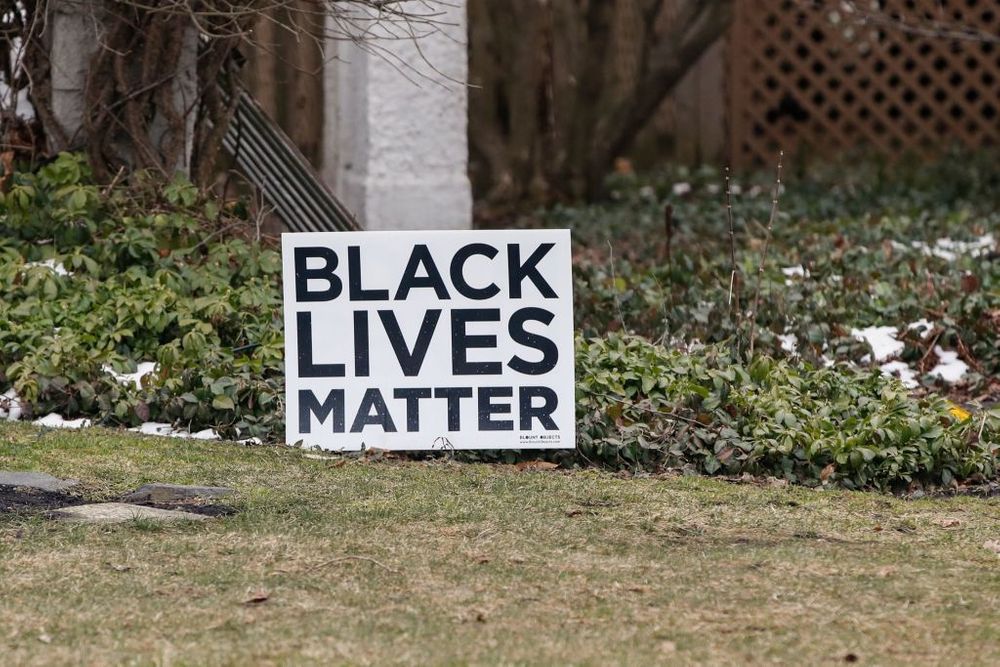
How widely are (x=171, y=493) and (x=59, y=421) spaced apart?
4.10ft

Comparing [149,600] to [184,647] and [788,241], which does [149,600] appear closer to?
[184,647]

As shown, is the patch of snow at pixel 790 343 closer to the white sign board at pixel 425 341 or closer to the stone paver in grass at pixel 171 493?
the white sign board at pixel 425 341

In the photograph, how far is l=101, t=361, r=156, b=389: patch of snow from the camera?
5.76 m

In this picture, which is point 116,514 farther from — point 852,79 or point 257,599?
point 852,79

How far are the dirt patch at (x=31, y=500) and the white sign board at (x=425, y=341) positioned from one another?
Answer: 3.11 feet

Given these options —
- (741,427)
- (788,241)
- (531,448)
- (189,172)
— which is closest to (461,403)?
(531,448)

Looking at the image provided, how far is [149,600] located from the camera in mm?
3537

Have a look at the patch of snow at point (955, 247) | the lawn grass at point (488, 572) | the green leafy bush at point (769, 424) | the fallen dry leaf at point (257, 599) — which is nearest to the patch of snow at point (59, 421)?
the lawn grass at point (488, 572)

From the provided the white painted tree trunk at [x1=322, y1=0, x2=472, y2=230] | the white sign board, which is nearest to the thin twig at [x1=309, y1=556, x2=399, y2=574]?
the white sign board

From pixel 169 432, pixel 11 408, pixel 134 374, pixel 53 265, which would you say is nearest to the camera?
pixel 169 432

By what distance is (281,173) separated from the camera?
25.5ft

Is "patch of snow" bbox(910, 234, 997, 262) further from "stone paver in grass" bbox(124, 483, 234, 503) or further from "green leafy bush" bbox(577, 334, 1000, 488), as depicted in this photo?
"stone paver in grass" bbox(124, 483, 234, 503)

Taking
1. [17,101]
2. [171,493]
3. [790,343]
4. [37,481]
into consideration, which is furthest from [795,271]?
[37,481]

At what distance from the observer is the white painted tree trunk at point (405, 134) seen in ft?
31.4
